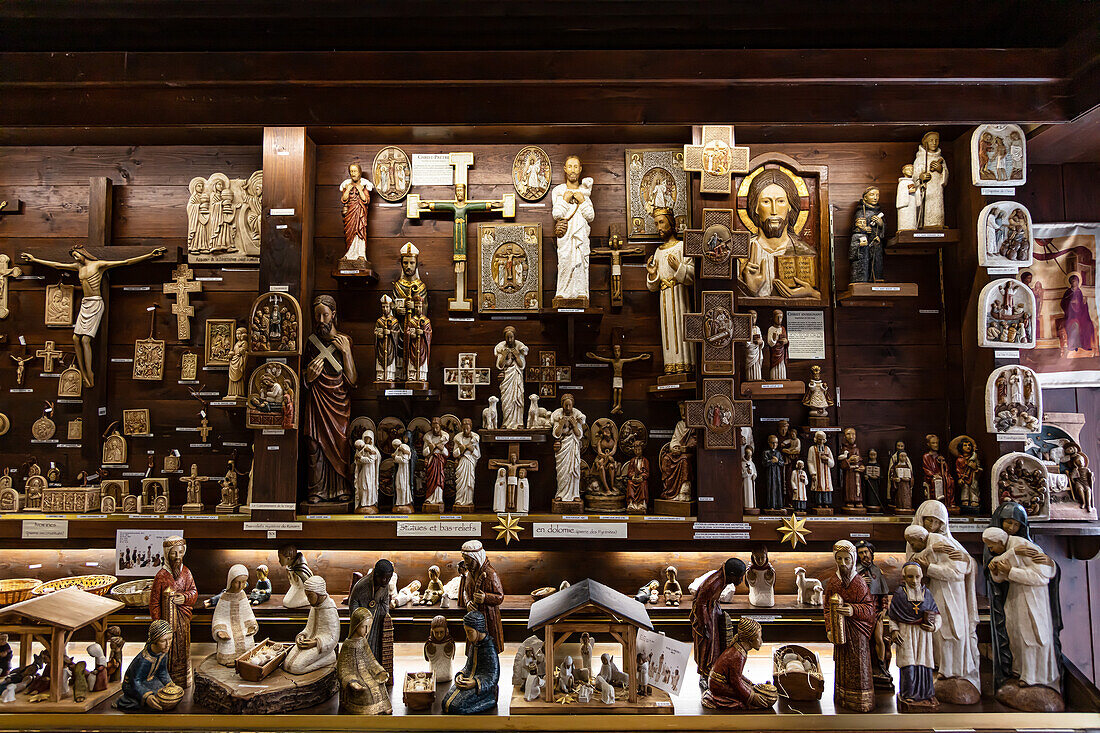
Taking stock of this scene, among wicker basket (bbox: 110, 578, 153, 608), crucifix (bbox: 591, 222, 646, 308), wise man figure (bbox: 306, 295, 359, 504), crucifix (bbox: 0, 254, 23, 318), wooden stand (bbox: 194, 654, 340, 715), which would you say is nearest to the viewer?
wooden stand (bbox: 194, 654, 340, 715)

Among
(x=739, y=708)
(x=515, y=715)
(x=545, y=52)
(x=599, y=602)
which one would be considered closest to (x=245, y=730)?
(x=515, y=715)

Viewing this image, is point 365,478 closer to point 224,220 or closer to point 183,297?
point 183,297

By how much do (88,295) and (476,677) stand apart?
443 cm

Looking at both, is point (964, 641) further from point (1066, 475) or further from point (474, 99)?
point (474, 99)

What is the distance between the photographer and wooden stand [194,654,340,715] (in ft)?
9.49

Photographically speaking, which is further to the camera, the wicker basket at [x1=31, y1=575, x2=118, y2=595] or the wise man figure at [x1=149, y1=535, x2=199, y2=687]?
the wicker basket at [x1=31, y1=575, x2=118, y2=595]

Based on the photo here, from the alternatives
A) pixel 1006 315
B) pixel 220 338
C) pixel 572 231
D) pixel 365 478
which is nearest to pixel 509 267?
pixel 572 231

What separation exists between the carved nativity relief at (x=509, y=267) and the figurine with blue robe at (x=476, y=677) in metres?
2.74

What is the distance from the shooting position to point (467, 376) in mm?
5262

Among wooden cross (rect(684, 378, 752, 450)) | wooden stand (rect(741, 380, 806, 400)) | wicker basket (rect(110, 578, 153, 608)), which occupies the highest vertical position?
wooden stand (rect(741, 380, 806, 400))

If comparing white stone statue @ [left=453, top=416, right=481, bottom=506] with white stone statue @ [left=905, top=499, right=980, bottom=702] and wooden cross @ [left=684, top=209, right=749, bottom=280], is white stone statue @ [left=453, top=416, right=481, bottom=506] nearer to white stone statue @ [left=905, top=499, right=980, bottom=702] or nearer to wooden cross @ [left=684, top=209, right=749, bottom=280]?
wooden cross @ [left=684, top=209, right=749, bottom=280]

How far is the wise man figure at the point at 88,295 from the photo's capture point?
5312mm

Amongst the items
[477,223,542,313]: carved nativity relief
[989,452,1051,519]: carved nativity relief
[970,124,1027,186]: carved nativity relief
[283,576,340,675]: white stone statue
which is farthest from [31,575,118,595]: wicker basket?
[970,124,1027,186]: carved nativity relief

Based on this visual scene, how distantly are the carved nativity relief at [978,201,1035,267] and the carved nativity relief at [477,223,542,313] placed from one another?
3149 mm
